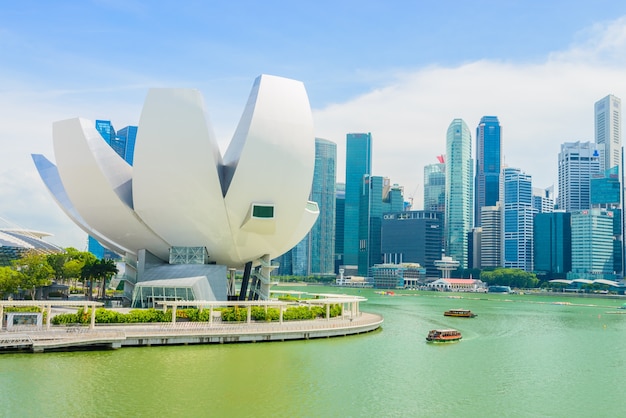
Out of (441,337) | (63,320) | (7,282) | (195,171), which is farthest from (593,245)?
(63,320)

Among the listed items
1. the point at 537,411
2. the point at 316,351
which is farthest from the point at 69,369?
the point at 537,411

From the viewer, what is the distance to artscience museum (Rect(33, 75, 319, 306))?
4478cm

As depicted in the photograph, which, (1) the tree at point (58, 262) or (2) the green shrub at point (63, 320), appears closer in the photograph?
(2) the green shrub at point (63, 320)

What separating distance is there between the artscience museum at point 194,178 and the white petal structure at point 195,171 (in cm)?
7

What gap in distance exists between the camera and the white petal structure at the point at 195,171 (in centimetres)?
4466

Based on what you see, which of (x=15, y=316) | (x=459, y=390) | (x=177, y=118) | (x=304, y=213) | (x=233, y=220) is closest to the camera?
(x=459, y=390)

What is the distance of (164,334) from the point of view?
3553 cm

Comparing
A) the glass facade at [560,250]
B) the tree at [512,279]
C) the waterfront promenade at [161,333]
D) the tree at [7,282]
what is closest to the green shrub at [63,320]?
the waterfront promenade at [161,333]

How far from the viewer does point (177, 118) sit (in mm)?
44219

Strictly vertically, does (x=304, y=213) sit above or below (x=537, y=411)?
above

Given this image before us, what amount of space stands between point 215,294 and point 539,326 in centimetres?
3100

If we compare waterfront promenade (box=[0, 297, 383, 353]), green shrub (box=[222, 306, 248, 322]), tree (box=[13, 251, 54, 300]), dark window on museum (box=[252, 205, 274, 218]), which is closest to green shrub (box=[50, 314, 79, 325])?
waterfront promenade (box=[0, 297, 383, 353])

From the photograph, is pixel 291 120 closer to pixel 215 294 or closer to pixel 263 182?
pixel 263 182

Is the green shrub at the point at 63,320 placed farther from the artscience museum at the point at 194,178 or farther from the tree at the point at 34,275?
the tree at the point at 34,275
